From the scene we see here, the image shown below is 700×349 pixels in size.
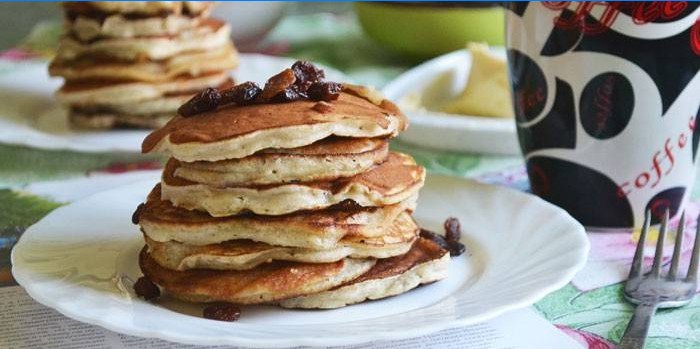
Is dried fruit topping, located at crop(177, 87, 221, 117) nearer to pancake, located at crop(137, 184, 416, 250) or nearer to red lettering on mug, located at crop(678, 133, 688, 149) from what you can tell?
pancake, located at crop(137, 184, 416, 250)

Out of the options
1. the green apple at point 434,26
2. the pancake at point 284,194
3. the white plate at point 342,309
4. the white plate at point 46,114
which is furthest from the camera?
the green apple at point 434,26

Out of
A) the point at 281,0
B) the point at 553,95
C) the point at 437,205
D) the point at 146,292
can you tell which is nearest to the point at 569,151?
the point at 553,95

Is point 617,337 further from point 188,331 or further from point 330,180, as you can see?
point 188,331

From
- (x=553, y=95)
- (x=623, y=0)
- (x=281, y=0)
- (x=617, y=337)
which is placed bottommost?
(x=281, y=0)

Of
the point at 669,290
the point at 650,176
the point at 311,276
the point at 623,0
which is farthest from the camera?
the point at 650,176

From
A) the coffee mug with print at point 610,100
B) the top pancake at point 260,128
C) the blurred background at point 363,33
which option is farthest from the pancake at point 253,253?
the blurred background at point 363,33

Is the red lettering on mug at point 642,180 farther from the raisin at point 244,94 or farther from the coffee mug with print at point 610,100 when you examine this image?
the raisin at point 244,94
